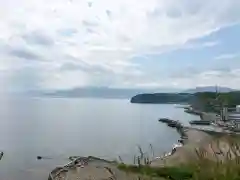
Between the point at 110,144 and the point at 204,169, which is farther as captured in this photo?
the point at 110,144

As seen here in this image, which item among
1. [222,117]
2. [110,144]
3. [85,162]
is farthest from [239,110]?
[85,162]

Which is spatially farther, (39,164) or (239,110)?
(239,110)

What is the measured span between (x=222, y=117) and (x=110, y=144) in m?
10.5

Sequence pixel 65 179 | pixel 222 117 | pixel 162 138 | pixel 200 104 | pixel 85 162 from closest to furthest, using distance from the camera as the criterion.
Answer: pixel 65 179, pixel 85 162, pixel 162 138, pixel 222 117, pixel 200 104

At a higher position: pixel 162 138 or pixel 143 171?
pixel 143 171

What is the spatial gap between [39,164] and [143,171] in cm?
1263

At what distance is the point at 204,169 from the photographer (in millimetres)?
1681

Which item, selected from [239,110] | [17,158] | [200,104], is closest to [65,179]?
[17,158]

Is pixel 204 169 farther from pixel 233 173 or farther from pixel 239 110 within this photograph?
pixel 239 110

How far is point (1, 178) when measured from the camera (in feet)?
37.1

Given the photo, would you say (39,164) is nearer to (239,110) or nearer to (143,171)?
(143,171)

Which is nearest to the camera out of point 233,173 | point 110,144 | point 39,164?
point 233,173

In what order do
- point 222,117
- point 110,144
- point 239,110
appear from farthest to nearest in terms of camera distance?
point 239,110 < point 222,117 < point 110,144

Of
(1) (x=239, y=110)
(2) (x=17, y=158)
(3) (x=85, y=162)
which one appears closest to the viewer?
(3) (x=85, y=162)
